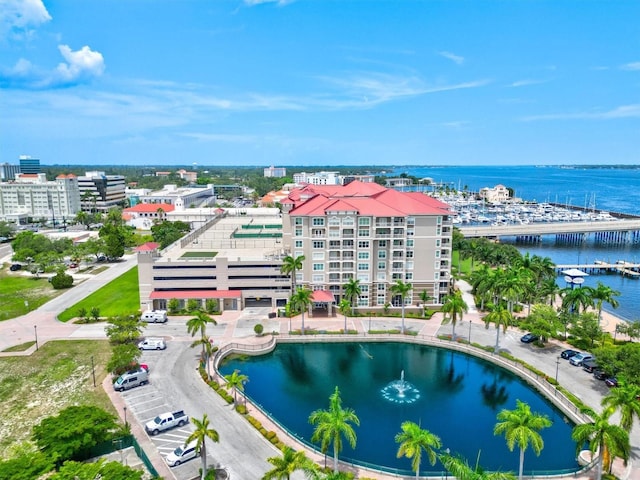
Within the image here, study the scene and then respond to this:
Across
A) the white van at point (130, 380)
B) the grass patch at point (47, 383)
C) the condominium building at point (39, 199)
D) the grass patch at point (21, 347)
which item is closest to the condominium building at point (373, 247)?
the white van at point (130, 380)

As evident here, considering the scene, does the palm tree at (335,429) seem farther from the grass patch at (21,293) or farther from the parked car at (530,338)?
the grass patch at (21,293)

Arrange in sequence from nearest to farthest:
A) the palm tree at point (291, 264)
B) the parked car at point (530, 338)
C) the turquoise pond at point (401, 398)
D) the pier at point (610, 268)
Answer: the turquoise pond at point (401, 398)
the parked car at point (530, 338)
the palm tree at point (291, 264)
the pier at point (610, 268)

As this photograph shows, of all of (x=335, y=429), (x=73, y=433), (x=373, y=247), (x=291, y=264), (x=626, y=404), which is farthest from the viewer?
(x=373, y=247)

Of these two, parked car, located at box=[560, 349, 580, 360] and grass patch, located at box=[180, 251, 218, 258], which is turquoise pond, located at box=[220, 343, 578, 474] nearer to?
parked car, located at box=[560, 349, 580, 360]

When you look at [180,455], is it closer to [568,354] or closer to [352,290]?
[352,290]

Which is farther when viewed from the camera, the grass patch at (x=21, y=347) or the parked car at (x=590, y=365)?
the grass patch at (x=21, y=347)

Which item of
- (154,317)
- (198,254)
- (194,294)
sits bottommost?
(154,317)

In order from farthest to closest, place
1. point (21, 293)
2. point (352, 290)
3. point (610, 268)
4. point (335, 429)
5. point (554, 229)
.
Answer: point (554, 229), point (610, 268), point (21, 293), point (352, 290), point (335, 429)

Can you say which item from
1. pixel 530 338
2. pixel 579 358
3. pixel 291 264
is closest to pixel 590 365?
pixel 579 358
